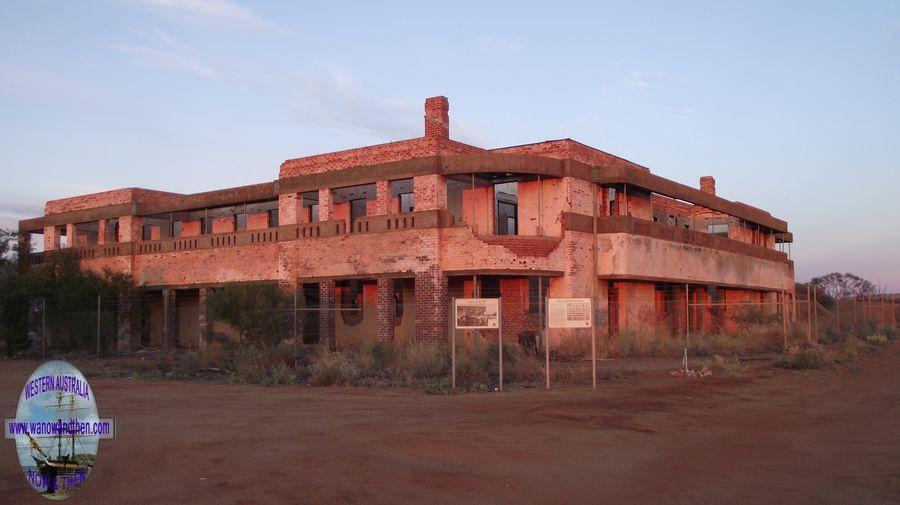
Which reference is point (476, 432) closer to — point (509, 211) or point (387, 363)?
point (387, 363)

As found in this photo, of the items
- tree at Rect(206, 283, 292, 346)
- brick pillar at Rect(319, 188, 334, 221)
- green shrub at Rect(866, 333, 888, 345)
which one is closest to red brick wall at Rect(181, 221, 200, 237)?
brick pillar at Rect(319, 188, 334, 221)

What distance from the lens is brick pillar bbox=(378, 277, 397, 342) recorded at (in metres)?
29.6

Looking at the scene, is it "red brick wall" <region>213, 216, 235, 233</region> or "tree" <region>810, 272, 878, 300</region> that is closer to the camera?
"red brick wall" <region>213, 216, 235, 233</region>

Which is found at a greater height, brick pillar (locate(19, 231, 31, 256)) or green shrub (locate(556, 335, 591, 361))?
brick pillar (locate(19, 231, 31, 256))

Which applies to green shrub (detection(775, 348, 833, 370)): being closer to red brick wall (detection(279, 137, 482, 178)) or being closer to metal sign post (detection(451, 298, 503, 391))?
metal sign post (detection(451, 298, 503, 391))

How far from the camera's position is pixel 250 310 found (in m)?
27.3

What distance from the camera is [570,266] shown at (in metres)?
28.8

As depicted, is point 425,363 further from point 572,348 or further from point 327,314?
point 327,314

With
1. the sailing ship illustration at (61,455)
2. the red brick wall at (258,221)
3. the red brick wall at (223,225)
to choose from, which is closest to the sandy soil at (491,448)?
the sailing ship illustration at (61,455)

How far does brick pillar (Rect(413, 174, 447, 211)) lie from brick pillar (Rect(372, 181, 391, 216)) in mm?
1415

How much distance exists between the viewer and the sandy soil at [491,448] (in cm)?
847

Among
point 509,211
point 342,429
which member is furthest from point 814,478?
point 509,211

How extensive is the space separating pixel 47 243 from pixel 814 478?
140 feet

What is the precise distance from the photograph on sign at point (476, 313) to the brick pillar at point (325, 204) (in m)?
15.2
